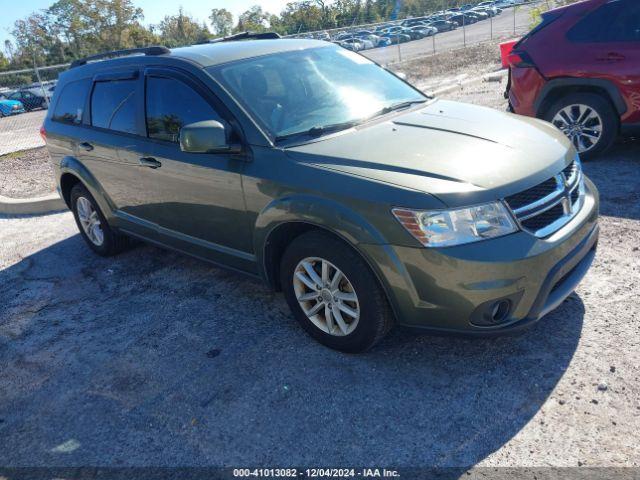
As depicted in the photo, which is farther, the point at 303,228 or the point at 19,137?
the point at 19,137

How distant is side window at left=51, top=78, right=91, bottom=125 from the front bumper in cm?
357

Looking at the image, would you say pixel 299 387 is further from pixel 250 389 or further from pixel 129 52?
pixel 129 52

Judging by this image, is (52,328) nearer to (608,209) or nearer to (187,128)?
(187,128)

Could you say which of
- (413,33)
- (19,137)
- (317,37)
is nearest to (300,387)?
(19,137)

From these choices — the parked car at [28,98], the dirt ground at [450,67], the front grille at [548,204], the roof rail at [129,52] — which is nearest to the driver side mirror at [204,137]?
the roof rail at [129,52]

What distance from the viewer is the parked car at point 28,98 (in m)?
24.8

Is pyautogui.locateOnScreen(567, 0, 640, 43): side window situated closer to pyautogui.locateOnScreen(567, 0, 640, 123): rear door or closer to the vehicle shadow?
pyautogui.locateOnScreen(567, 0, 640, 123): rear door

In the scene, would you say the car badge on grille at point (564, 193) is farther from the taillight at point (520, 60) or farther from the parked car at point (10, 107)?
the parked car at point (10, 107)

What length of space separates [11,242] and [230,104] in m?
4.29

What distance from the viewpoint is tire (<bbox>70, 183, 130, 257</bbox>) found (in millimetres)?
5430

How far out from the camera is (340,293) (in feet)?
10.8

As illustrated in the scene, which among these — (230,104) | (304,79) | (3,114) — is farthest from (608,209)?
(3,114)

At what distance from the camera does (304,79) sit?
401cm

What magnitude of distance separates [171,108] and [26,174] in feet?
21.7
